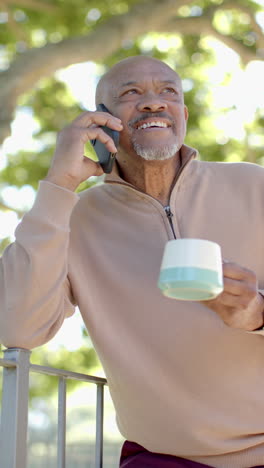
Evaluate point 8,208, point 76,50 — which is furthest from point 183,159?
point 8,208

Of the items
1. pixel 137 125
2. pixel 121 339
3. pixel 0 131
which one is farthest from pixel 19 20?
pixel 121 339

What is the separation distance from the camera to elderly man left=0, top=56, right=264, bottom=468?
7.34 feet

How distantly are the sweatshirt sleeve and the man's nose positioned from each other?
1.93 feet

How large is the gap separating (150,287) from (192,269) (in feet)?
2.95

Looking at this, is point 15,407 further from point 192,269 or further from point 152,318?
point 192,269

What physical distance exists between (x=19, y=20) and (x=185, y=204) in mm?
6561

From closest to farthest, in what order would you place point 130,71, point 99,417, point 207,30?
1. point 99,417
2. point 130,71
3. point 207,30

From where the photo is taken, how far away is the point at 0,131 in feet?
20.2

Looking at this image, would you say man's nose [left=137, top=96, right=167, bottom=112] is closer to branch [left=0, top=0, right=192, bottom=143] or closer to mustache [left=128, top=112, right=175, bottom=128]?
mustache [left=128, top=112, right=175, bottom=128]

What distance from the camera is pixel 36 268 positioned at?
223 cm

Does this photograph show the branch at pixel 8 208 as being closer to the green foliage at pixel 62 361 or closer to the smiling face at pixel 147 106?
the green foliage at pixel 62 361

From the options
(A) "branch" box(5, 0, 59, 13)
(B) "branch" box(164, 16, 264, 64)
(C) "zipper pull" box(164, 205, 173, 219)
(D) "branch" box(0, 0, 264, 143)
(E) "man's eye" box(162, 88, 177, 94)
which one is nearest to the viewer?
(C) "zipper pull" box(164, 205, 173, 219)

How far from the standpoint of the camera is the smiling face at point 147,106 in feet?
8.59

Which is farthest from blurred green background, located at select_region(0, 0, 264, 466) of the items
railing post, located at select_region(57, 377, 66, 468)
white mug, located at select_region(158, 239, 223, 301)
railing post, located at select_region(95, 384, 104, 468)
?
white mug, located at select_region(158, 239, 223, 301)
